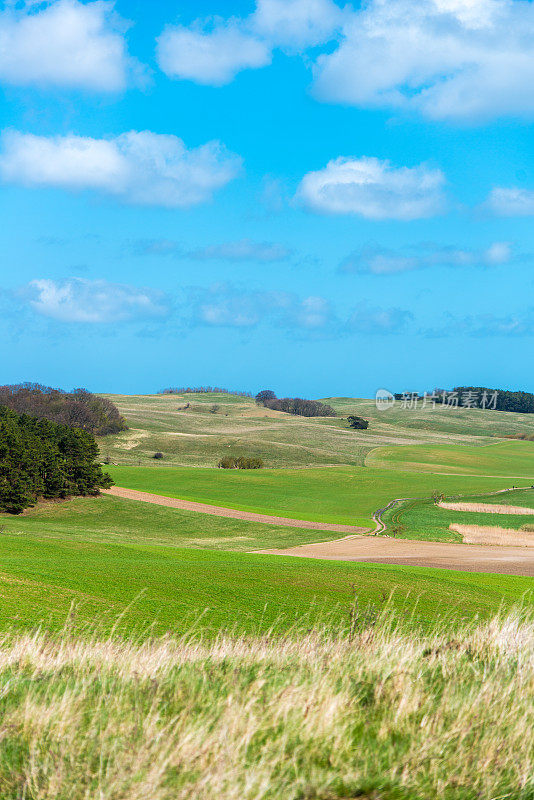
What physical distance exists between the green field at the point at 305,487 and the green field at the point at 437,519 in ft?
7.03

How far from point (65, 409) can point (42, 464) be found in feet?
155

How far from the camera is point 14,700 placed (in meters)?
4.68

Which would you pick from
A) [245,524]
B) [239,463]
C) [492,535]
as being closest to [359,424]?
[239,463]

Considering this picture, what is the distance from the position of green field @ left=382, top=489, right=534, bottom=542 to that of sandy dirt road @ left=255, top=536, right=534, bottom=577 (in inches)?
102

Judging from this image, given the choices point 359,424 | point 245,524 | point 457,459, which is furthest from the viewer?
point 359,424

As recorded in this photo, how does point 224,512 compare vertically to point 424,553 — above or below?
below

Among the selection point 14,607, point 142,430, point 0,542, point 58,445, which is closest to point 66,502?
point 58,445

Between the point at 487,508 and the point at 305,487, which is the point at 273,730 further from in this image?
the point at 305,487

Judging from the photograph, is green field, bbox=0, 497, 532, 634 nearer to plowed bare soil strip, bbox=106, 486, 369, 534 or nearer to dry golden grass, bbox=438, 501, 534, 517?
plowed bare soil strip, bbox=106, 486, 369, 534

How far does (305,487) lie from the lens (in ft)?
206

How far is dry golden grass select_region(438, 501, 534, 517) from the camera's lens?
171ft

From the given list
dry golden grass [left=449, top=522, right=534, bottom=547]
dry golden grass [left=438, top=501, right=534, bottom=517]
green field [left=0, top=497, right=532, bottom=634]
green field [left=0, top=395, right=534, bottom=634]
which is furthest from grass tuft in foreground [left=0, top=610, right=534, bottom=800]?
dry golden grass [left=438, top=501, right=534, bottom=517]

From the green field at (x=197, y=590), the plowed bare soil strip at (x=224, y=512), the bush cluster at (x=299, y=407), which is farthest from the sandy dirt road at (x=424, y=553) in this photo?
the bush cluster at (x=299, y=407)

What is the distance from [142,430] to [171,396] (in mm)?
75888
